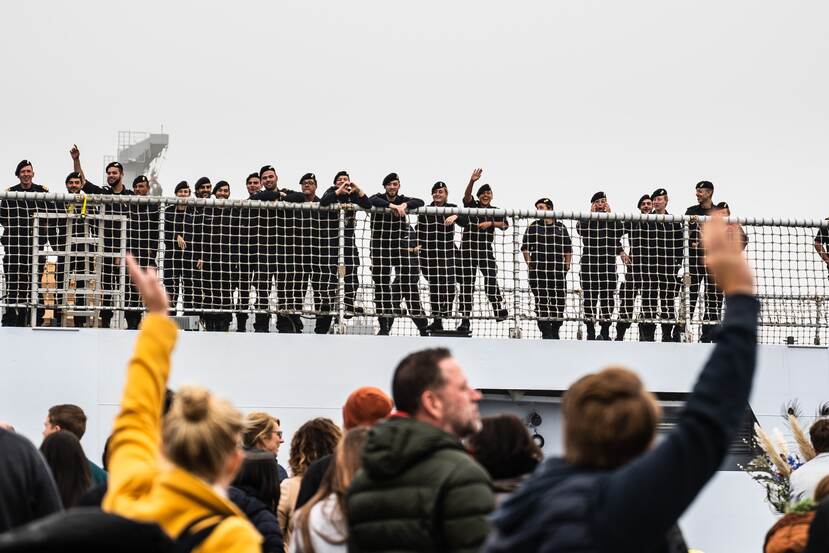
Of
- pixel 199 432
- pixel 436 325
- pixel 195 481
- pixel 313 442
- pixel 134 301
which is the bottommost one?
pixel 313 442

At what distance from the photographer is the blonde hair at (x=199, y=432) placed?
351 centimetres

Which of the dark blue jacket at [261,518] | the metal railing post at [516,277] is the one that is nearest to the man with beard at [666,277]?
the metal railing post at [516,277]

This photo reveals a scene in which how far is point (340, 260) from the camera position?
11.8 meters

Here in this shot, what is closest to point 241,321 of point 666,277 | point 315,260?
point 315,260

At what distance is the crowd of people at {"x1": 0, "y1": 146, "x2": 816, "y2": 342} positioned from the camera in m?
11.8

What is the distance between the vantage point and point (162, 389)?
401cm

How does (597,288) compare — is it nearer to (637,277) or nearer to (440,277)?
(637,277)

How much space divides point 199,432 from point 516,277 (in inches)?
341

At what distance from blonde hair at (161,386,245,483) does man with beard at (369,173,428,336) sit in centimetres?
837

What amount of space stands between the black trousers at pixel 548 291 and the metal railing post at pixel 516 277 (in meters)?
0.16

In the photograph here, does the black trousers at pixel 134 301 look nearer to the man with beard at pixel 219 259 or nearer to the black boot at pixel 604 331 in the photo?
the man with beard at pixel 219 259

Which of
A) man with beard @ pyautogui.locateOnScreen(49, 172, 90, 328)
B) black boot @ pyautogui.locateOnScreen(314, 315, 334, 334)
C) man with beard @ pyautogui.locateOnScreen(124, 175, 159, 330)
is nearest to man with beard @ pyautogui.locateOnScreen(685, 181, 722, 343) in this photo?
black boot @ pyautogui.locateOnScreen(314, 315, 334, 334)

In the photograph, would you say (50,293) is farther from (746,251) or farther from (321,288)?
(746,251)

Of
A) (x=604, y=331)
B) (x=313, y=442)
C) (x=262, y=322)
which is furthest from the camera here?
(x=604, y=331)
